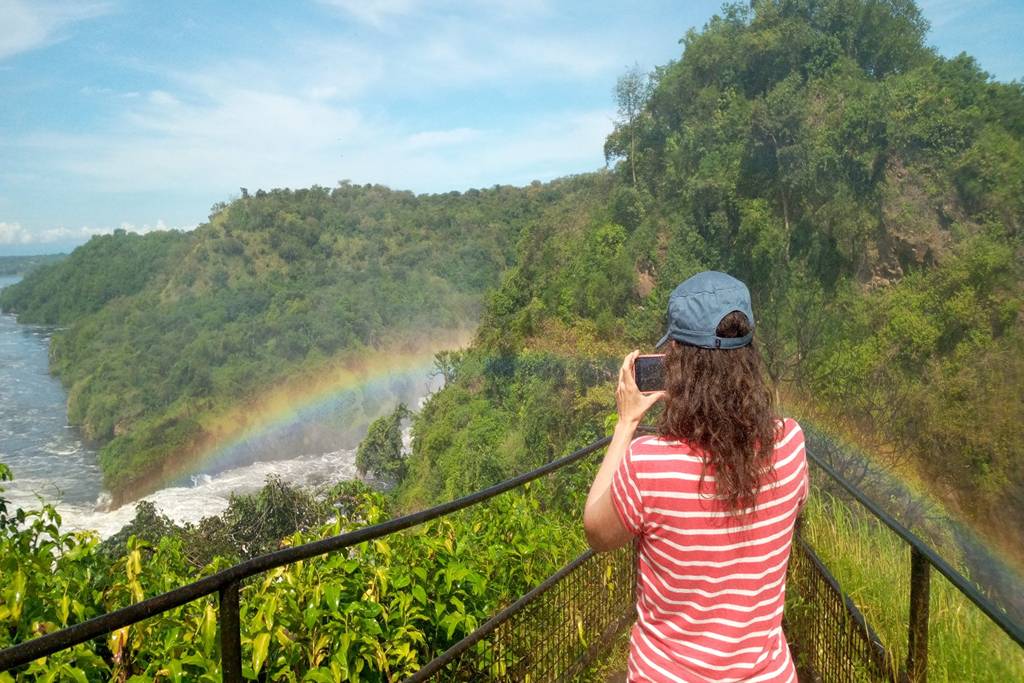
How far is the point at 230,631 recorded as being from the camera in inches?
41.3

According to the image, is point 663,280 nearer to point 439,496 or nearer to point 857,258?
point 857,258

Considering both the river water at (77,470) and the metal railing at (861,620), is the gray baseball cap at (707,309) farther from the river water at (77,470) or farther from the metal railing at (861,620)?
the river water at (77,470)

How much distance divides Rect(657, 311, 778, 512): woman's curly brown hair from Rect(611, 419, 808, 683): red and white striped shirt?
20mm

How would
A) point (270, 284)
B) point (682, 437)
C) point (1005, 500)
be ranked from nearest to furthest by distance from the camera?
1. point (682, 437)
2. point (1005, 500)
3. point (270, 284)

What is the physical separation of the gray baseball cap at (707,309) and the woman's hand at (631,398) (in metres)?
0.12

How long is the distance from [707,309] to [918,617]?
927 millimetres

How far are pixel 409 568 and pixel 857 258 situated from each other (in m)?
26.0

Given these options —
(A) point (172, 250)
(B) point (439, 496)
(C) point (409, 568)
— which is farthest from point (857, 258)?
(A) point (172, 250)

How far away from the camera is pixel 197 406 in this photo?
62.5m

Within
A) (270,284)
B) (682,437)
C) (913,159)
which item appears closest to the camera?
(682,437)

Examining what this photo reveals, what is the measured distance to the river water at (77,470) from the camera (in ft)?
148

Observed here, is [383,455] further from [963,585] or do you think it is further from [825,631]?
[963,585]

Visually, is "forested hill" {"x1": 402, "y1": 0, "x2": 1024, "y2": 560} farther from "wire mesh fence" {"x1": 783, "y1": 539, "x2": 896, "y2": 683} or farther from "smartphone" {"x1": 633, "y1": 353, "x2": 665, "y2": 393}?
"smartphone" {"x1": 633, "y1": 353, "x2": 665, "y2": 393}

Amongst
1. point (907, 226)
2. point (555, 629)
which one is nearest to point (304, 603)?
point (555, 629)
